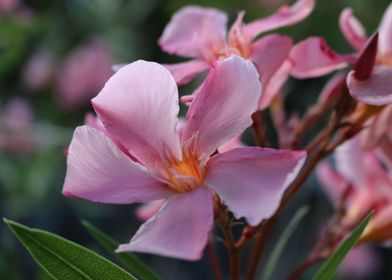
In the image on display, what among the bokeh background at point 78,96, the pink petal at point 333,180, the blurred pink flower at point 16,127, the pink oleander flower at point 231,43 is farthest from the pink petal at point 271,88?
the blurred pink flower at point 16,127

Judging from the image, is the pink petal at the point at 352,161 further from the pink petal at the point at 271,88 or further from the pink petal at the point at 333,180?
the pink petal at the point at 271,88

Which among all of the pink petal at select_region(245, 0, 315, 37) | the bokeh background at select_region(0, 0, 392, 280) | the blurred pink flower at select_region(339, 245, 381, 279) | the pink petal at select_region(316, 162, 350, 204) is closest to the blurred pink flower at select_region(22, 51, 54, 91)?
the bokeh background at select_region(0, 0, 392, 280)

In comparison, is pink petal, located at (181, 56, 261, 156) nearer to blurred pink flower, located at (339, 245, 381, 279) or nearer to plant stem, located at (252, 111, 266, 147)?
plant stem, located at (252, 111, 266, 147)

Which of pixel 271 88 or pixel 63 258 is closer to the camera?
pixel 63 258

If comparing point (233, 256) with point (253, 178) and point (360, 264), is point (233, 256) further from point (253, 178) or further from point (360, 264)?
point (360, 264)

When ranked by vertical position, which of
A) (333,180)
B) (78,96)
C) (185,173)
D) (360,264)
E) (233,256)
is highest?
(185,173)

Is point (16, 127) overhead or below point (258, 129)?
below

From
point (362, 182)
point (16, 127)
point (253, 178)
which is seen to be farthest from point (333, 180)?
point (16, 127)
